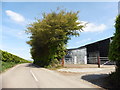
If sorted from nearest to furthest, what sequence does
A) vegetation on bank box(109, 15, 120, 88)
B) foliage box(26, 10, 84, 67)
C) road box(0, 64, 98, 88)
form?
road box(0, 64, 98, 88)
vegetation on bank box(109, 15, 120, 88)
foliage box(26, 10, 84, 67)

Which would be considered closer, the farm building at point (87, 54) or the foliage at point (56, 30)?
the foliage at point (56, 30)

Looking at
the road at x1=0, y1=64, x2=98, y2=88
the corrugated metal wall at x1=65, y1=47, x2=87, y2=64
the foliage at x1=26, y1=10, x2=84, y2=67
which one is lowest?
the road at x1=0, y1=64, x2=98, y2=88

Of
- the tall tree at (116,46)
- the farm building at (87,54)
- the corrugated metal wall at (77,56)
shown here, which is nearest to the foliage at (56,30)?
the farm building at (87,54)

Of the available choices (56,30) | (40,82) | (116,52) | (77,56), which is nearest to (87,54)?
(77,56)

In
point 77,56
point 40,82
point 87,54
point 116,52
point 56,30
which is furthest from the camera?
point 77,56

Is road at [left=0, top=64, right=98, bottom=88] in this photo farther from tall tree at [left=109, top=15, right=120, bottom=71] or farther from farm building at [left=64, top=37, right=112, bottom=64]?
farm building at [left=64, top=37, right=112, bottom=64]

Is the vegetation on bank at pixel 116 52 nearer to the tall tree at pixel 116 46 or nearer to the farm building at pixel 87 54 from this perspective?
the tall tree at pixel 116 46

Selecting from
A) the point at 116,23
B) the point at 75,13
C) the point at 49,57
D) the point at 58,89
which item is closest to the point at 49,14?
the point at 75,13

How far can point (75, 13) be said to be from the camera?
27.6 m

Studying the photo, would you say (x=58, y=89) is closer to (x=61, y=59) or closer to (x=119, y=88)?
(x=119, y=88)

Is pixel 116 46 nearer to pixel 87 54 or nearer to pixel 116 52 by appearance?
pixel 116 52

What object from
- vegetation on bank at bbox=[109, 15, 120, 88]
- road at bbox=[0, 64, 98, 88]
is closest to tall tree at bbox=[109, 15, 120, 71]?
vegetation on bank at bbox=[109, 15, 120, 88]

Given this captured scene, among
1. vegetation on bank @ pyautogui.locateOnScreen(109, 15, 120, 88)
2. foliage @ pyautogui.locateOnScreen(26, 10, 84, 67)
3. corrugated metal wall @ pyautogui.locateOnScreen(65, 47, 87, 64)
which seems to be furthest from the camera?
corrugated metal wall @ pyautogui.locateOnScreen(65, 47, 87, 64)

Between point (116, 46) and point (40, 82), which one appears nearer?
point (116, 46)
